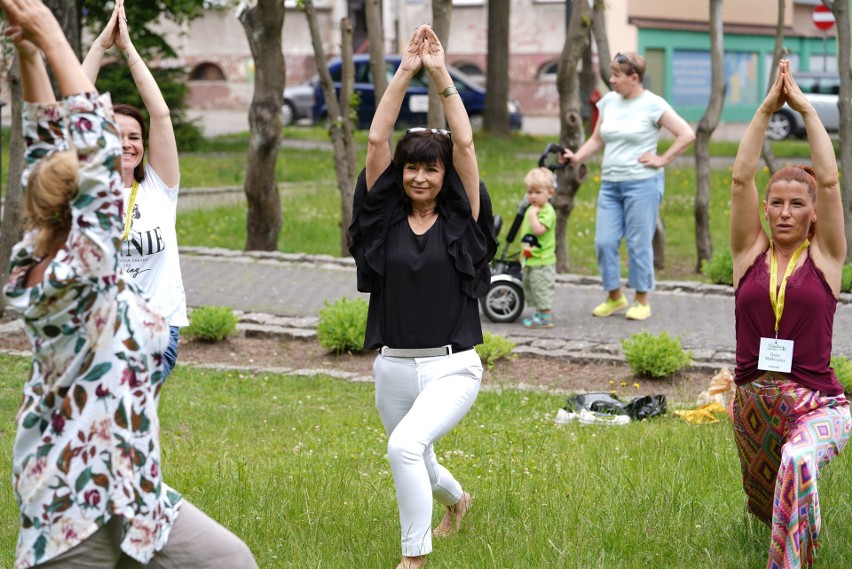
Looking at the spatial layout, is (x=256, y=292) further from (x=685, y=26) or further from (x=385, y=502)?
(x=685, y=26)

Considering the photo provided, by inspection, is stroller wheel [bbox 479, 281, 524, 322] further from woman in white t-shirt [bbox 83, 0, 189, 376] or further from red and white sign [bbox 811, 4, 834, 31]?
red and white sign [bbox 811, 4, 834, 31]

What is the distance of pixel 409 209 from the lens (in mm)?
5598

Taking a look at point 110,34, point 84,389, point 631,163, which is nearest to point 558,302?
point 631,163

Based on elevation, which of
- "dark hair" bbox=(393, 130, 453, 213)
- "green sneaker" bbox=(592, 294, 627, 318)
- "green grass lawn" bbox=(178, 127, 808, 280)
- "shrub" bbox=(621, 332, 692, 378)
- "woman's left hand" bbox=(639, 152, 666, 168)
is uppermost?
"dark hair" bbox=(393, 130, 453, 213)

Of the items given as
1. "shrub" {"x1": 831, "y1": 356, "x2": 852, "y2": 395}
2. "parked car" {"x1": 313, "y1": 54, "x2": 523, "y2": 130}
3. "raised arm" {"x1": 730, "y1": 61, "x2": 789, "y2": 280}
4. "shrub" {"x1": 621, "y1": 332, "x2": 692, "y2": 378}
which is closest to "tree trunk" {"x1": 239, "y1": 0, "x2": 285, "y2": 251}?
"shrub" {"x1": 621, "y1": 332, "x2": 692, "y2": 378}

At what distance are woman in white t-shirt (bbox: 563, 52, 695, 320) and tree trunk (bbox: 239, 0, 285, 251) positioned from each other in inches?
173

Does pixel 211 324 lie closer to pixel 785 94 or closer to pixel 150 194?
pixel 150 194

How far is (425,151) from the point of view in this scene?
17.8 ft

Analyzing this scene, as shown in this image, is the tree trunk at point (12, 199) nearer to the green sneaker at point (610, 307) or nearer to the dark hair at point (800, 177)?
the green sneaker at point (610, 307)

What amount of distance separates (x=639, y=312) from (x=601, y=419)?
360 cm

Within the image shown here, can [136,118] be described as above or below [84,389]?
above

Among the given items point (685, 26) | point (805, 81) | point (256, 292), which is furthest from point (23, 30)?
point (685, 26)

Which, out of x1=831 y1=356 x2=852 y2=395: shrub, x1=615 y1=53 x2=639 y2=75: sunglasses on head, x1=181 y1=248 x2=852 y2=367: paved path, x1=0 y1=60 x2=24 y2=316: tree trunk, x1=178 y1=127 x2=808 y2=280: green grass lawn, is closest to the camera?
x1=831 y1=356 x2=852 y2=395: shrub

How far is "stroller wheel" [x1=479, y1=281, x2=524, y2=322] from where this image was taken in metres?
11.5
